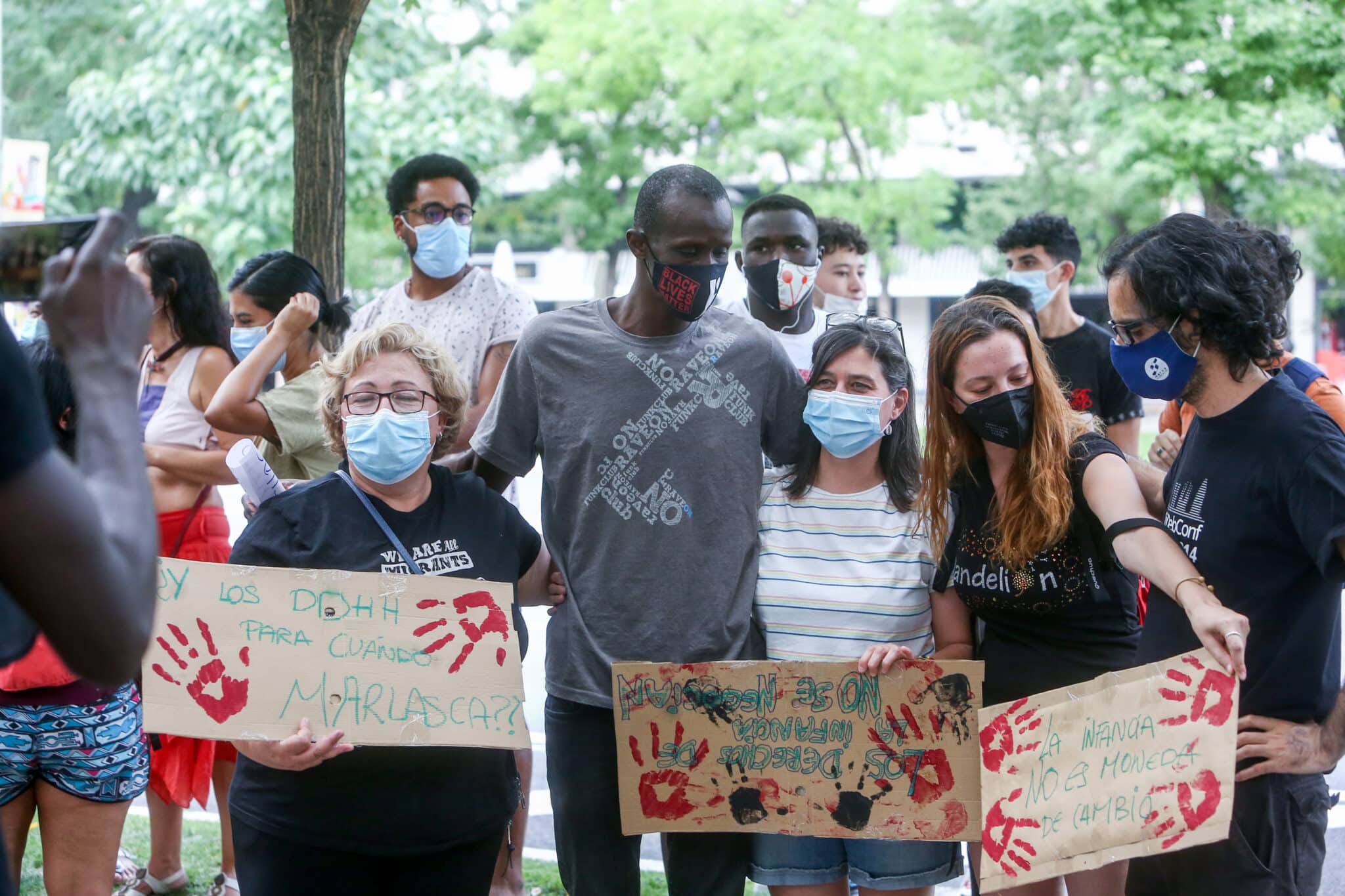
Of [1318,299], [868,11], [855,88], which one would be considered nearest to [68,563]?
[855,88]

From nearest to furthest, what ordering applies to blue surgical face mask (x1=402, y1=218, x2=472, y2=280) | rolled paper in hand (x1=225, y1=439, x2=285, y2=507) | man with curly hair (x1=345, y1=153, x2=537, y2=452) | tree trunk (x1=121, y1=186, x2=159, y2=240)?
rolled paper in hand (x1=225, y1=439, x2=285, y2=507) → man with curly hair (x1=345, y1=153, x2=537, y2=452) → blue surgical face mask (x1=402, y1=218, x2=472, y2=280) → tree trunk (x1=121, y1=186, x2=159, y2=240)

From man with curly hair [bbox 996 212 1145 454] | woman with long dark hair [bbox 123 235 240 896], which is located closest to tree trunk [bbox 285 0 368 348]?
woman with long dark hair [bbox 123 235 240 896]

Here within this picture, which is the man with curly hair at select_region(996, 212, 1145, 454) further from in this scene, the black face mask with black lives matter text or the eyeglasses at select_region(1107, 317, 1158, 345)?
the black face mask with black lives matter text

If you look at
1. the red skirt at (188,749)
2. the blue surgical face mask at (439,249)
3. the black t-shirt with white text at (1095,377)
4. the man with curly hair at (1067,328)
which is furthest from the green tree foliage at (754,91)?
the red skirt at (188,749)

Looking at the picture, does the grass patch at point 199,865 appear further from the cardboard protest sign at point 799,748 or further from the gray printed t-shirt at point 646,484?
A: the gray printed t-shirt at point 646,484

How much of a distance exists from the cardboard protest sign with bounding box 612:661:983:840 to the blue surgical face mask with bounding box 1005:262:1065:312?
3126 mm

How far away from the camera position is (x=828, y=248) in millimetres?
5746

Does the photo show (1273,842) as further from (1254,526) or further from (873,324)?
(873,324)

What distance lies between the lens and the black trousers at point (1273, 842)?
2.62 m

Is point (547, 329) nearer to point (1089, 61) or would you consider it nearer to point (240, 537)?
point (240, 537)

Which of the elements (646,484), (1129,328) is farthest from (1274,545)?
(646,484)

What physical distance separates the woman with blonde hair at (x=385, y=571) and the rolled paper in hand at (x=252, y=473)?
254 millimetres

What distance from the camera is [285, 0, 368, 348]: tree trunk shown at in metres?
5.35

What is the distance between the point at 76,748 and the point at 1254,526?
2.89m
